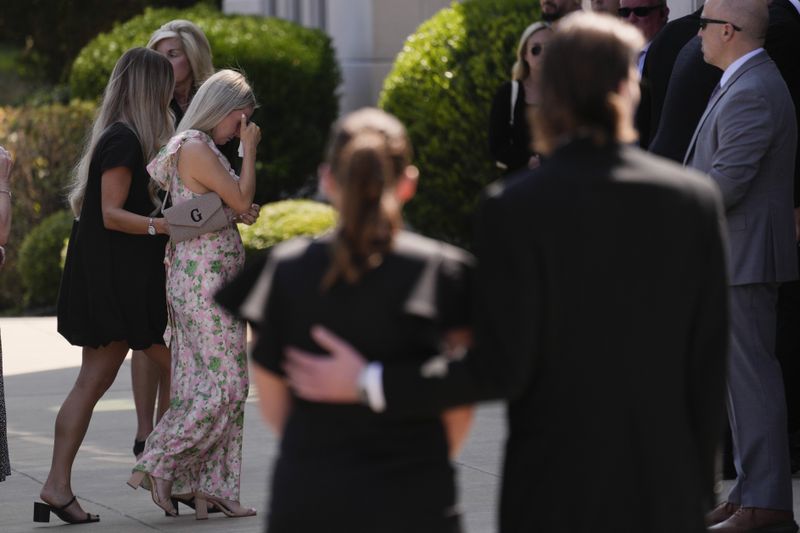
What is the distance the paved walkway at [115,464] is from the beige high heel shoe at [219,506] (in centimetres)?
4

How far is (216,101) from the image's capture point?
5.79 meters

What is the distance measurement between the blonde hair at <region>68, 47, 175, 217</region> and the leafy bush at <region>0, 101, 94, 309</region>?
949 cm

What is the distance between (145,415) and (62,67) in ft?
54.5

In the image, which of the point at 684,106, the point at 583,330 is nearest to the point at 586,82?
the point at 583,330

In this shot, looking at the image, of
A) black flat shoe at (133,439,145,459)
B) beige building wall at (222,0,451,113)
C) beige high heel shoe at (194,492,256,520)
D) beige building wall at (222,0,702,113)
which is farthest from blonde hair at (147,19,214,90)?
beige building wall at (222,0,702,113)

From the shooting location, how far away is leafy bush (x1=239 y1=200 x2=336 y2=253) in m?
12.2

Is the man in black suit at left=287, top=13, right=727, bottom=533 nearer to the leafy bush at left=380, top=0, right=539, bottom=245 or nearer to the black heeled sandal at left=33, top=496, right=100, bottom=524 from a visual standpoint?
the black heeled sandal at left=33, top=496, right=100, bottom=524

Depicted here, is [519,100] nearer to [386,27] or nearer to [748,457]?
[748,457]

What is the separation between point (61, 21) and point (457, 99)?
441 inches

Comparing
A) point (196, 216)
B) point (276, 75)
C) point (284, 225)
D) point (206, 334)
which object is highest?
point (196, 216)

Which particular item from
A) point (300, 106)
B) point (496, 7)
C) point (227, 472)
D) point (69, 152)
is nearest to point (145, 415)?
point (227, 472)

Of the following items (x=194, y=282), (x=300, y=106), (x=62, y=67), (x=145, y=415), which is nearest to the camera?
(x=194, y=282)

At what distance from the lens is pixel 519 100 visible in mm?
7988

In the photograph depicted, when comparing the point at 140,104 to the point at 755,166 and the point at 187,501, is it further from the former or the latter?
the point at 755,166
